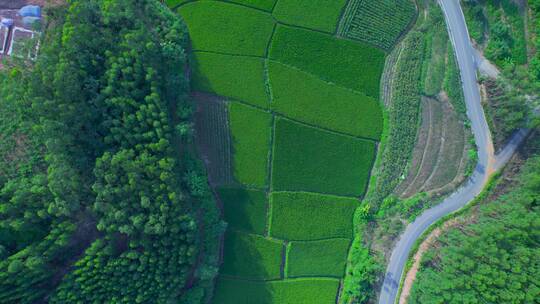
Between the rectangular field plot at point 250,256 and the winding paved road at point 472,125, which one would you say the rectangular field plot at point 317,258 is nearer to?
the rectangular field plot at point 250,256

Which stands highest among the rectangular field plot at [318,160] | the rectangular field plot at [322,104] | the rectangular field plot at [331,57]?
the rectangular field plot at [331,57]

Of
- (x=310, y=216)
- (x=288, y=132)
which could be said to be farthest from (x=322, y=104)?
(x=310, y=216)

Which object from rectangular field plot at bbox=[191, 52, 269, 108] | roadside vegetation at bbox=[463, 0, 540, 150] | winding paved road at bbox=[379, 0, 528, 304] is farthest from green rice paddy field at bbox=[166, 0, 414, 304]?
roadside vegetation at bbox=[463, 0, 540, 150]

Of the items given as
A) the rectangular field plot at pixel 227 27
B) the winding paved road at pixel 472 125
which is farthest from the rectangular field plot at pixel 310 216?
the rectangular field plot at pixel 227 27

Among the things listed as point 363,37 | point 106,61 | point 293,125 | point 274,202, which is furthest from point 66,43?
point 363,37

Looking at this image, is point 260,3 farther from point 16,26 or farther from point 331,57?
point 16,26

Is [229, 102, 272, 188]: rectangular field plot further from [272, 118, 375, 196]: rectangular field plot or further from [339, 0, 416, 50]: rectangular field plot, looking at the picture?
[339, 0, 416, 50]: rectangular field plot
